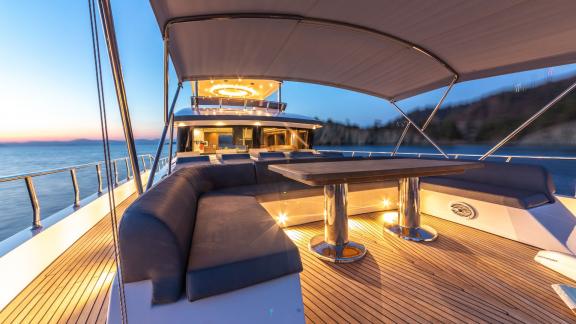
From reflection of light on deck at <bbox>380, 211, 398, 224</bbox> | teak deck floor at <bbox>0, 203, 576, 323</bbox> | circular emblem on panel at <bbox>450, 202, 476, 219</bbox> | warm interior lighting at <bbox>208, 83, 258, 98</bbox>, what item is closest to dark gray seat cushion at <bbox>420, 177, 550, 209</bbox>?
circular emblem on panel at <bbox>450, 202, 476, 219</bbox>

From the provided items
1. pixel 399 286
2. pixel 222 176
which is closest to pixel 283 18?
pixel 222 176

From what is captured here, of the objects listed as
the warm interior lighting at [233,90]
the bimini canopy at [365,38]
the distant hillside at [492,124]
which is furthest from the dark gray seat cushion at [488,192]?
the distant hillside at [492,124]

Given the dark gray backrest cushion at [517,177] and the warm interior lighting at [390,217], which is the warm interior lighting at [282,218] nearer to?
the warm interior lighting at [390,217]

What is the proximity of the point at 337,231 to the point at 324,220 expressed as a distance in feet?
1.14

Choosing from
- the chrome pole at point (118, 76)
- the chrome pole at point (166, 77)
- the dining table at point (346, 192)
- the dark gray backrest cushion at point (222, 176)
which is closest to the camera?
the chrome pole at point (118, 76)

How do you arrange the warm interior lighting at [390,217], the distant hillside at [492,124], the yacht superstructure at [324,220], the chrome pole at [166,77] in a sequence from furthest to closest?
the distant hillside at [492,124] → the warm interior lighting at [390,217] → the chrome pole at [166,77] → the yacht superstructure at [324,220]

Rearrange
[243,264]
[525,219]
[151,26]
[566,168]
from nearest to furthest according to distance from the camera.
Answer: [243,264]
[525,219]
[151,26]
[566,168]

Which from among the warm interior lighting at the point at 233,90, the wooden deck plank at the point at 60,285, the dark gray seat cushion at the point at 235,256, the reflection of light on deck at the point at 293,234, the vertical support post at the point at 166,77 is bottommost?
the wooden deck plank at the point at 60,285

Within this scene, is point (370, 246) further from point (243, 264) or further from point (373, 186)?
point (243, 264)

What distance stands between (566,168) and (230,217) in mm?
34276

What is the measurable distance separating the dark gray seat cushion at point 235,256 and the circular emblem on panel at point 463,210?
253 cm

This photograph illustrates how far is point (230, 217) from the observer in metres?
1.71

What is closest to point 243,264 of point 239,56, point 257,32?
point 257,32

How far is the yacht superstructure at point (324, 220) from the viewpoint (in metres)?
1.11
